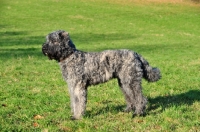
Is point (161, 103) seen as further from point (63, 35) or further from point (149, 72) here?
point (63, 35)

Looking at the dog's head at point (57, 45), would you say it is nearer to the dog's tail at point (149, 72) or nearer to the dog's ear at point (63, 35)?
→ the dog's ear at point (63, 35)

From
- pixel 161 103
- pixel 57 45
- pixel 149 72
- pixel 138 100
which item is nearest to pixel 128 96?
pixel 138 100

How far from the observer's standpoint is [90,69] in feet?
26.6

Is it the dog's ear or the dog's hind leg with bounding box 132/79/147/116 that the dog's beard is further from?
the dog's hind leg with bounding box 132/79/147/116

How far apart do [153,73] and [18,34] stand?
75.2 ft

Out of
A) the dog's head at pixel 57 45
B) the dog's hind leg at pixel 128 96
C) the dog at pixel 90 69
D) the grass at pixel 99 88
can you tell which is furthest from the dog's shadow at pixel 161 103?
the dog's head at pixel 57 45

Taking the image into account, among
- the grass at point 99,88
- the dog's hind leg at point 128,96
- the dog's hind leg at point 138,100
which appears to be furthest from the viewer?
the dog's hind leg at point 128,96

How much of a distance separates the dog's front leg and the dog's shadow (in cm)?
29

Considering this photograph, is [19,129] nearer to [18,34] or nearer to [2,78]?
[2,78]

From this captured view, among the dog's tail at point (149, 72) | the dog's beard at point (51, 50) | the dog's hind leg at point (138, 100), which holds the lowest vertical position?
the dog's hind leg at point (138, 100)

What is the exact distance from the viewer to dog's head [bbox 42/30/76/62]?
25.8ft

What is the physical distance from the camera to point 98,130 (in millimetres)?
7207

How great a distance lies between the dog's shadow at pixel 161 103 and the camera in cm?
861

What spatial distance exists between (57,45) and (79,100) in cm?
132
